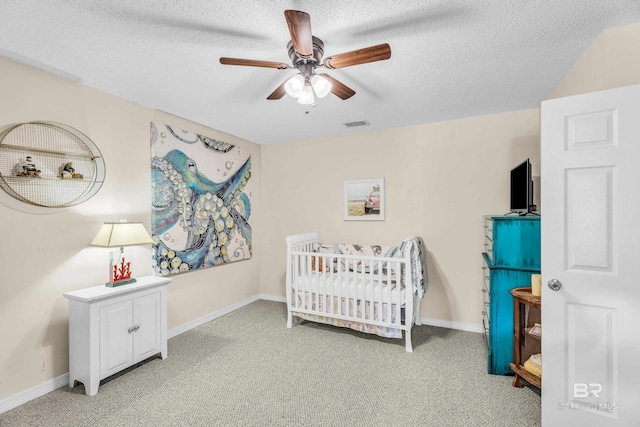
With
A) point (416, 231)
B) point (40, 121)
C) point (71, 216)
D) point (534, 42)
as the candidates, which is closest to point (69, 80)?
point (40, 121)

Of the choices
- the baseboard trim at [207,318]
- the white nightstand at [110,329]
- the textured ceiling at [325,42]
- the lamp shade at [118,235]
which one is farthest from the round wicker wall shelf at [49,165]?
the baseboard trim at [207,318]

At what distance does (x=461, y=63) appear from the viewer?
2074 millimetres

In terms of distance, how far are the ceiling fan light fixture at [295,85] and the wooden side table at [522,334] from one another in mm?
2014

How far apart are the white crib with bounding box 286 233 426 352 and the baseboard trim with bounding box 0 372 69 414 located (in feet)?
6.38

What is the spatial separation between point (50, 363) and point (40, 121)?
1.78 meters

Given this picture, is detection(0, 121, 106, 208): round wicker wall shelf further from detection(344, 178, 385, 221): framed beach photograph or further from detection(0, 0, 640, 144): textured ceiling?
detection(344, 178, 385, 221): framed beach photograph

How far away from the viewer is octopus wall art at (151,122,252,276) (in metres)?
3.01

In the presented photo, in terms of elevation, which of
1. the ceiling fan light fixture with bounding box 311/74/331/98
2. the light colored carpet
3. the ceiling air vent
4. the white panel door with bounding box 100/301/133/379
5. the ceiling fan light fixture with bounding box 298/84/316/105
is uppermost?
the ceiling air vent

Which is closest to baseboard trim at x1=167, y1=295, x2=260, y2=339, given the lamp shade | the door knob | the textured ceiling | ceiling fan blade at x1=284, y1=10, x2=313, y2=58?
the lamp shade

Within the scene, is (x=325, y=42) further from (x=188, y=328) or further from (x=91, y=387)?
(x=188, y=328)

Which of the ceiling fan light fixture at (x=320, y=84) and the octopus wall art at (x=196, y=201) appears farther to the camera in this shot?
the octopus wall art at (x=196, y=201)

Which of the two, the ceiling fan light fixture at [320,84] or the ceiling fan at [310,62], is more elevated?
the ceiling fan at [310,62]

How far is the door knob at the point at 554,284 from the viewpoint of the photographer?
160cm

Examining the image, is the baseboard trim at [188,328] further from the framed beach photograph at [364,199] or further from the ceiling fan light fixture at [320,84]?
the ceiling fan light fixture at [320,84]
